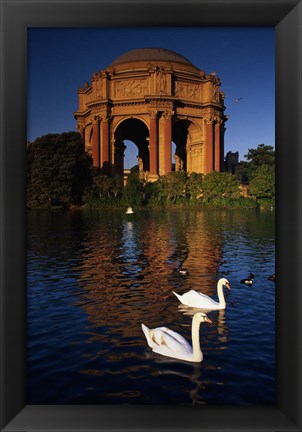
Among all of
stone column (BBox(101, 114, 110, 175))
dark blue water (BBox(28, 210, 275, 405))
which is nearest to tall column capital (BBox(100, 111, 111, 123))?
stone column (BBox(101, 114, 110, 175))

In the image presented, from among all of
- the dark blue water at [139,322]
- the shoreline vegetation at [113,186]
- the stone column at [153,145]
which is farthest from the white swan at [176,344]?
the stone column at [153,145]

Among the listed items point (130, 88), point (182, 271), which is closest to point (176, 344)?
point (182, 271)

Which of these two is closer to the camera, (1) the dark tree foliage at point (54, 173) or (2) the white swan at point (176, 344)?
(2) the white swan at point (176, 344)

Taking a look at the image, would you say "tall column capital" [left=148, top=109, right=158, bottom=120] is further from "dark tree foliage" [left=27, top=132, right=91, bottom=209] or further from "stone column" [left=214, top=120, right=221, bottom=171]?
"dark tree foliage" [left=27, top=132, right=91, bottom=209]

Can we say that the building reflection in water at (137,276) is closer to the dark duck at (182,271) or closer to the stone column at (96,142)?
the dark duck at (182,271)

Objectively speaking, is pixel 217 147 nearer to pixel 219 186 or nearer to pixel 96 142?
pixel 219 186
